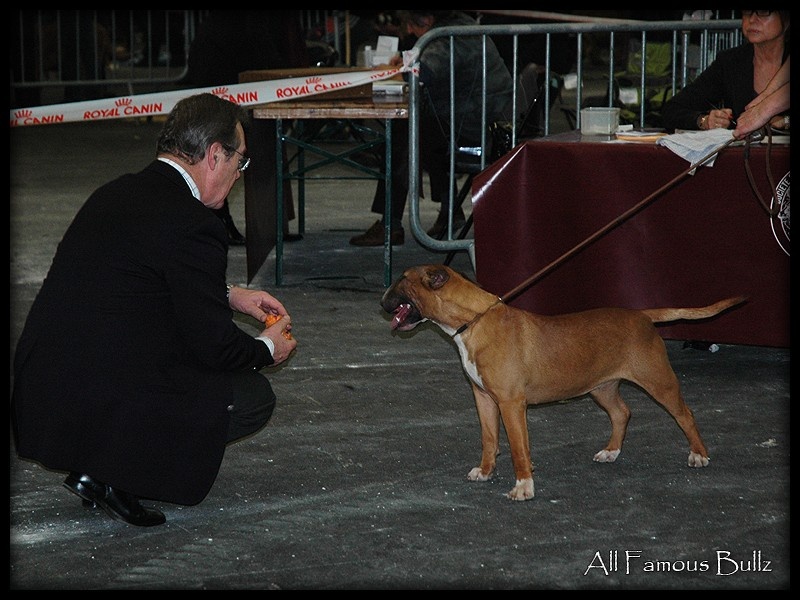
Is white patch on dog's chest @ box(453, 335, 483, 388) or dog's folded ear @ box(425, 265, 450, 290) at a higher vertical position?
dog's folded ear @ box(425, 265, 450, 290)

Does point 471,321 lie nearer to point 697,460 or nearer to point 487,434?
point 487,434

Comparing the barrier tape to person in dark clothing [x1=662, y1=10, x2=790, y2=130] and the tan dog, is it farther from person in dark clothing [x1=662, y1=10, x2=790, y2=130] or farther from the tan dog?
the tan dog

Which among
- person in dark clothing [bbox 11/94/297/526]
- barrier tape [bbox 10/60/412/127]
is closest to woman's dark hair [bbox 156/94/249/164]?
person in dark clothing [bbox 11/94/297/526]

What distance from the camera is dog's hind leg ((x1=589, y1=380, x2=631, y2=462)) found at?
13.8 feet

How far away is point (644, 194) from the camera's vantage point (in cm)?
504

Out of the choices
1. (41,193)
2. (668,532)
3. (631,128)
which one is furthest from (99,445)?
(41,193)

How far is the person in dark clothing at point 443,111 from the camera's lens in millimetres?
7641

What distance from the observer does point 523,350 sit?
3.85 metres

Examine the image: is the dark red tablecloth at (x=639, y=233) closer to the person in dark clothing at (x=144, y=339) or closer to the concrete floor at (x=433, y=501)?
the concrete floor at (x=433, y=501)

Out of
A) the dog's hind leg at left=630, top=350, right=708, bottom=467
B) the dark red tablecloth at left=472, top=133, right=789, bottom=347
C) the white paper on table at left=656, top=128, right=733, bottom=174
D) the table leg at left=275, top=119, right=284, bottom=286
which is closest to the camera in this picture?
the dog's hind leg at left=630, top=350, right=708, bottom=467

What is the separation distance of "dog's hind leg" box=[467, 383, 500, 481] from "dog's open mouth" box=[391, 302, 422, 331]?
0.35m

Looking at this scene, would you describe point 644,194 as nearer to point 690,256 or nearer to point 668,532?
point 690,256

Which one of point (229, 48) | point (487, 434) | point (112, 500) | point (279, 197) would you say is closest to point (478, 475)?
point (487, 434)

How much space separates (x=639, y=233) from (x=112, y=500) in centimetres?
270
